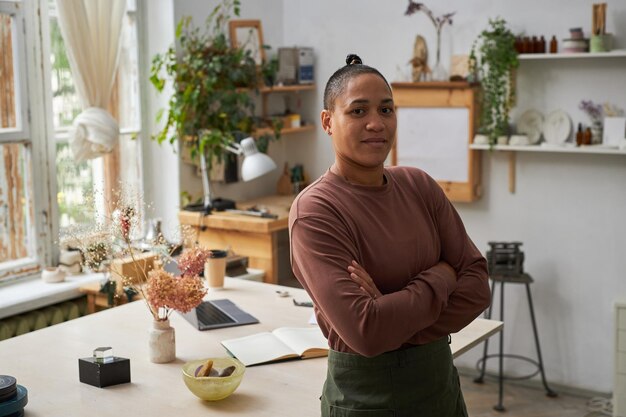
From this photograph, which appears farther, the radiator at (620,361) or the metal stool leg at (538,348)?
the metal stool leg at (538,348)

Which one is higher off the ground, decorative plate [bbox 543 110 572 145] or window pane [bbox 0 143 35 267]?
decorative plate [bbox 543 110 572 145]

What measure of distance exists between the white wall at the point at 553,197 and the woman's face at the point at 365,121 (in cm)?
297

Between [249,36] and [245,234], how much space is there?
1.30m

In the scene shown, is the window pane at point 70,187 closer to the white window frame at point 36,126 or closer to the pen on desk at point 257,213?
the white window frame at point 36,126

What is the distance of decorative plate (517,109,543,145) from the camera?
16.2 feet

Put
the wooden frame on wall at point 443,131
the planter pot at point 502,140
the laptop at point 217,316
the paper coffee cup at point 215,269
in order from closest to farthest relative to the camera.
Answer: the laptop at point 217,316 → the paper coffee cup at point 215,269 → the planter pot at point 502,140 → the wooden frame on wall at point 443,131

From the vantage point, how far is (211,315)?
124 inches

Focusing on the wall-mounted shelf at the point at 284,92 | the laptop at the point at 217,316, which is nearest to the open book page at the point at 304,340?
the laptop at the point at 217,316

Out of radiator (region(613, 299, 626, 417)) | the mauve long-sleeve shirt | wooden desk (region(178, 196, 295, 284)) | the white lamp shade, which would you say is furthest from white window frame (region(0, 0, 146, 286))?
radiator (region(613, 299, 626, 417))

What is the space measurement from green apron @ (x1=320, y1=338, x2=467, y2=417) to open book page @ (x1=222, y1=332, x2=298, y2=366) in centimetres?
61

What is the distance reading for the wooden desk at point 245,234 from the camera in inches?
185

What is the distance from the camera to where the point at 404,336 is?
1988 millimetres

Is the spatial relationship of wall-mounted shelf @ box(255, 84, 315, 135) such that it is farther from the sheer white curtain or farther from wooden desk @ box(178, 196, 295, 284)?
the sheer white curtain

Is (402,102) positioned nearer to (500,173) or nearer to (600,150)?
(500,173)
